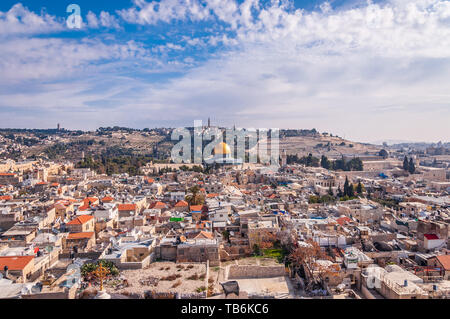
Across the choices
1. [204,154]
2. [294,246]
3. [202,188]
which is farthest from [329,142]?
[294,246]

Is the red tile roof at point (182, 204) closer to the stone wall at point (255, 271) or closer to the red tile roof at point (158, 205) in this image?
the red tile roof at point (158, 205)

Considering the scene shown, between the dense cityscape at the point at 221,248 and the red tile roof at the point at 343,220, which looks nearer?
the dense cityscape at the point at 221,248

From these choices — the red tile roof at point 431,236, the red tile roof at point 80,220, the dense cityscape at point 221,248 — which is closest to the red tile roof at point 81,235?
the dense cityscape at point 221,248

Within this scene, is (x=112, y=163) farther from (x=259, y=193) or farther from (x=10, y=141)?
(x=10, y=141)

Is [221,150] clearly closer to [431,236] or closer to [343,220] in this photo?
[343,220]

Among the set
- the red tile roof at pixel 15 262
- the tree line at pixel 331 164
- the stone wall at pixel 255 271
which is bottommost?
the stone wall at pixel 255 271

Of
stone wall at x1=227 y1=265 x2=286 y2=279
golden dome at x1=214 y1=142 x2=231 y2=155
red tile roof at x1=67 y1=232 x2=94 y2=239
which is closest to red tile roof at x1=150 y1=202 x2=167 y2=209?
red tile roof at x1=67 y1=232 x2=94 y2=239
